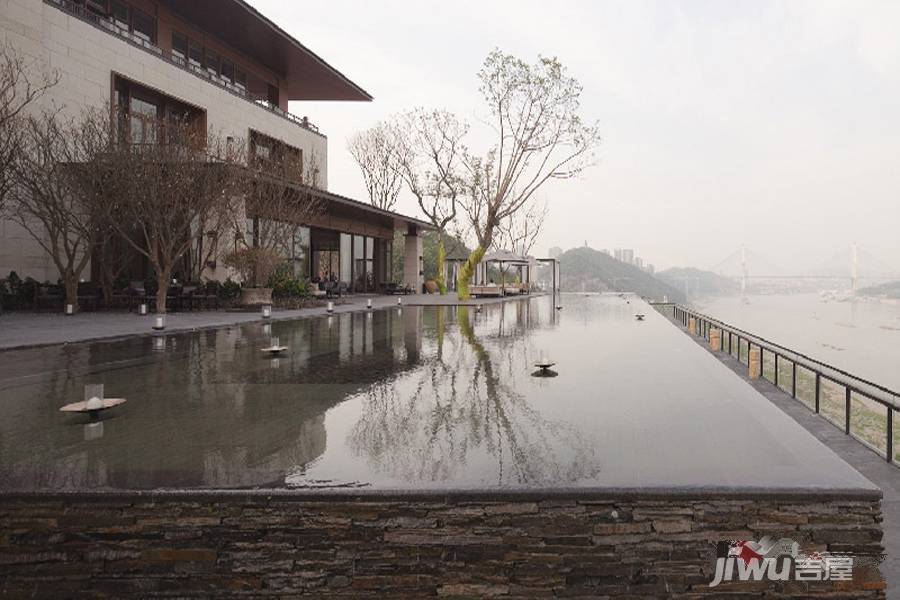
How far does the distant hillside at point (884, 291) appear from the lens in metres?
113

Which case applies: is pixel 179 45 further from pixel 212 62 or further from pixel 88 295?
pixel 88 295

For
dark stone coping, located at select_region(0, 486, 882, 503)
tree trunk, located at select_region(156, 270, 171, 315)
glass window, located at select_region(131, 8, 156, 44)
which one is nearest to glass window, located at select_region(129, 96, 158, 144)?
glass window, located at select_region(131, 8, 156, 44)

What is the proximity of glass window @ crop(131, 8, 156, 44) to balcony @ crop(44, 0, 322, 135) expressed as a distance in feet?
1.94

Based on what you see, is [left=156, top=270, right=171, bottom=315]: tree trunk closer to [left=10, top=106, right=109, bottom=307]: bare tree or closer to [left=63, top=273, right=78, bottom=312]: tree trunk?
[left=10, top=106, right=109, bottom=307]: bare tree

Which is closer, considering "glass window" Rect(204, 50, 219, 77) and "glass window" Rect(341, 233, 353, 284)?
"glass window" Rect(204, 50, 219, 77)

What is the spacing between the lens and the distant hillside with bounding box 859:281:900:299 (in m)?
113

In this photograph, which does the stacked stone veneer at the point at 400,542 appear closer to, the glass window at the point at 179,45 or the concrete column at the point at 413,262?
the glass window at the point at 179,45

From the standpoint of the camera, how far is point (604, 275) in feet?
380

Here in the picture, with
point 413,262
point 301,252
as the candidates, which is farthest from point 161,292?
point 413,262

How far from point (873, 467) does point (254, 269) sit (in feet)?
64.0

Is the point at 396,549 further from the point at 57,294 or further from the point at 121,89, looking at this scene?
the point at 121,89

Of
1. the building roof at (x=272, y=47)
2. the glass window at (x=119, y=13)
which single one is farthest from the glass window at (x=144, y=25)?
the building roof at (x=272, y=47)

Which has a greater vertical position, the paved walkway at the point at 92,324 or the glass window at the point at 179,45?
the glass window at the point at 179,45

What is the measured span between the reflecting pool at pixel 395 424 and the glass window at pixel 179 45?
21345 mm
